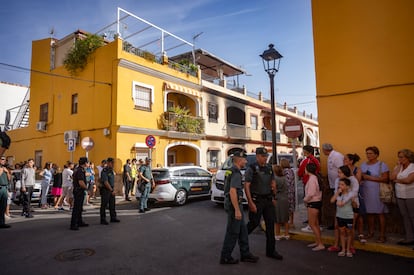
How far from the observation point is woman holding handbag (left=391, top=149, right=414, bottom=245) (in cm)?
481

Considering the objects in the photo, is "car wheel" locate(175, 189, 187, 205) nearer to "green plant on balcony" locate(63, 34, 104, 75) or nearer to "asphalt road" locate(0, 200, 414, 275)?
"asphalt road" locate(0, 200, 414, 275)

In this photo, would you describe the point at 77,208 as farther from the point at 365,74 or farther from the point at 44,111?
the point at 44,111

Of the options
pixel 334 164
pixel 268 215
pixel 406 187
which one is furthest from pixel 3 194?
pixel 406 187

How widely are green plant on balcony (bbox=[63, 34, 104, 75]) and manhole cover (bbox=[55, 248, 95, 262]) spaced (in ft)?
45.3

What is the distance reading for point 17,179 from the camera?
11320 millimetres

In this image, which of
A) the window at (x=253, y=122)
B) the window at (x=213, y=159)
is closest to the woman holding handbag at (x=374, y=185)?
the window at (x=213, y=159)

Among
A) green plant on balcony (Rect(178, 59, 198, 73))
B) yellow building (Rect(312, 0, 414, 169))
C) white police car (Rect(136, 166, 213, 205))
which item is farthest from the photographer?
green plant on balcony (Rect(178, 59, 198, 73))

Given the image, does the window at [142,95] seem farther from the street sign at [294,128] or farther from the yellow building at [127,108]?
the street sign at [294,128]

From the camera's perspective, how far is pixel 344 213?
4.74 m

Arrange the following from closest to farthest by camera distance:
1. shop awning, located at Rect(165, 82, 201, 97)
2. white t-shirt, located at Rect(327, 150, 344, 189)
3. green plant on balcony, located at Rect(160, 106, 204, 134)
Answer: white t-shirt, located at Rect(327, 150, 344, 189) → green plant on balcony, located at Rect(160, 106, 204, 134) → shop awning, located at Rect(165, 82, 201, 97)

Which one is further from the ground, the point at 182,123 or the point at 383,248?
the point at 182,123

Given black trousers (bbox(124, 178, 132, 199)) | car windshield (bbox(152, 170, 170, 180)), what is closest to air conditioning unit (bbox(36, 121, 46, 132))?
black trousers (bbox(124, 178, 132, 199))

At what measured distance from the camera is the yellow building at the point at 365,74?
6.09m

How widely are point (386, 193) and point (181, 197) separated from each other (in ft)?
23.5
